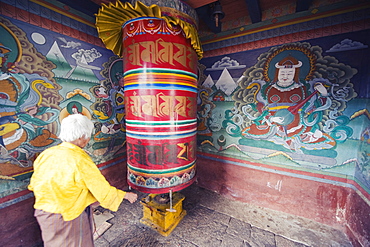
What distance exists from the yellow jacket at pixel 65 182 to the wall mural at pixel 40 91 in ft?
3.37

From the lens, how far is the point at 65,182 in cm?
119

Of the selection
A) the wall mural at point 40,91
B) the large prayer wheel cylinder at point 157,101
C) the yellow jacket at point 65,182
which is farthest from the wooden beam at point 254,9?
the yellow jacket at point 65,182

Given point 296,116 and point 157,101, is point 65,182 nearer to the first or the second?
point 157,101

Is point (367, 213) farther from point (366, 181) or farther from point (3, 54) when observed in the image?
point (3, 54)

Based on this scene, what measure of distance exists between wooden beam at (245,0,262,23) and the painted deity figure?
0.86 m

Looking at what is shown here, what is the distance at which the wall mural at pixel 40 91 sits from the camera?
179 cm

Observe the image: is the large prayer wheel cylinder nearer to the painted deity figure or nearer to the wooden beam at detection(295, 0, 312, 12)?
the painted deity figure

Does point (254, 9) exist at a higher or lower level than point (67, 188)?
higher

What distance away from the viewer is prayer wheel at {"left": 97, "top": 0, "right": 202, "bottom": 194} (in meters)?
1.69

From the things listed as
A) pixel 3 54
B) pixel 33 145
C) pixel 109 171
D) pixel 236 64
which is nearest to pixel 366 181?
pixel 236 64

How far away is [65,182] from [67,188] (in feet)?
0.19

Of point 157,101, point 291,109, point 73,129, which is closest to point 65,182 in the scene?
point 73,129

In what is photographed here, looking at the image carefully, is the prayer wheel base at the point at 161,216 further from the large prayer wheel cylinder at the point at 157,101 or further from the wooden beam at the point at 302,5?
the wooden beam at the point at 302,5

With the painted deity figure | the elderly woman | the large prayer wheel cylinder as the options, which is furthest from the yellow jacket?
the painted deity figure
